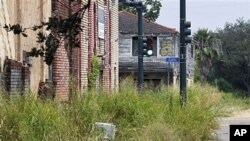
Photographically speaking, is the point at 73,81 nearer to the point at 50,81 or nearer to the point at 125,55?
the point at 50,81

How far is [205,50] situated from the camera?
3241 inches

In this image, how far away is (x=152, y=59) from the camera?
5656cm

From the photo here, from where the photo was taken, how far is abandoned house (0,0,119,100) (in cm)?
1684

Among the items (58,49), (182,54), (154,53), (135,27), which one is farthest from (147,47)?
(135,27)

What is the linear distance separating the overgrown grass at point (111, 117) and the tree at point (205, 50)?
194 ft

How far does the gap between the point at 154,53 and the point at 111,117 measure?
41.1 meters

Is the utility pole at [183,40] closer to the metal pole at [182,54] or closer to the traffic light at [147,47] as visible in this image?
the metal pole at [182,54]

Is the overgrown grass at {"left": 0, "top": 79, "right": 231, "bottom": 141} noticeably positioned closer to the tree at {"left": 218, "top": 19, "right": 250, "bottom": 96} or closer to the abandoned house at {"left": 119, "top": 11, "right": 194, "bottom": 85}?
the abandoned house at {"left": 119, "top": 11, "right": 194, "bottom": 85}

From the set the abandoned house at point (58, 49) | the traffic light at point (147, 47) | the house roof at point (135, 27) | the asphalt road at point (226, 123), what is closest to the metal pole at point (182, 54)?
the asphalt road at point (226, 123)

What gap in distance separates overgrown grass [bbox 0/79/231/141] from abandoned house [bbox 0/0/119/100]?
790mm

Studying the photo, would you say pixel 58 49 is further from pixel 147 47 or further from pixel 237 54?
pixel 237 54

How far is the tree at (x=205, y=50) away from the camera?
8275 centimetres

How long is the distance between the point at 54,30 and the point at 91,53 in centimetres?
1995

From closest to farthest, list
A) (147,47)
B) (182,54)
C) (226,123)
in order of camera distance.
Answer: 1. (182,54)
2. (147,47)
3. (226,123)
